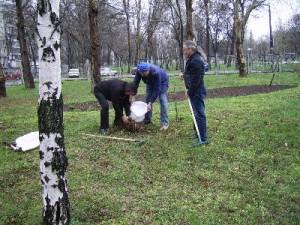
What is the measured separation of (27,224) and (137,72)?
16.6ft

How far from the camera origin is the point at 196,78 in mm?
8492

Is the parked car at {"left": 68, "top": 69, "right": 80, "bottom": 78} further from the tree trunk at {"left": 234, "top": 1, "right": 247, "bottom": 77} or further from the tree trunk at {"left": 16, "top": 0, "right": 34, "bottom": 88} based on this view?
the tree trunk at {"left": 234, "top": 1, "right": 247, "bottom": 77}

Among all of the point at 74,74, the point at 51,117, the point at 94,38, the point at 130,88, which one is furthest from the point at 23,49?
the point at 51,117

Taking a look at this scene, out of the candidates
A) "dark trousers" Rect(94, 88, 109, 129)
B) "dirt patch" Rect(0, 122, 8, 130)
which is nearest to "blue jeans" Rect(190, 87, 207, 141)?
"dark trousers" Rect(94, 88, 109, 129)

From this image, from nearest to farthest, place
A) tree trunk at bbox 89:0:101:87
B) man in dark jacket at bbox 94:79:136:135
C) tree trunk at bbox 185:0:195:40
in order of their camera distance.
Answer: man in dark jacket at bbox 94:79:136:135, tree trunk at bbox 185:0:195:40, tree trunk at bbox 89:0:101:87

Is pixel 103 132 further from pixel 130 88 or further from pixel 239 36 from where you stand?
pixel 239 36

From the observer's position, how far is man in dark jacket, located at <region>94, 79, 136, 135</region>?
9799 millimetres

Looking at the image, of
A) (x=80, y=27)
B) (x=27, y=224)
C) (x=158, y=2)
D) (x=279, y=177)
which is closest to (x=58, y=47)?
(x=27, y=224)

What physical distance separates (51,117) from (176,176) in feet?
9.34

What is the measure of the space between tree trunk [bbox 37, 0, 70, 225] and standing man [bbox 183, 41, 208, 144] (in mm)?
3828

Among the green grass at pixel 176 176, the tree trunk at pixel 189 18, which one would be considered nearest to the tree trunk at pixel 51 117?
the green grass at pixel 176 176

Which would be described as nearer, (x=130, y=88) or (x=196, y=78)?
(x=196, y=78)

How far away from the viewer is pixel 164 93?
1023 centimetres

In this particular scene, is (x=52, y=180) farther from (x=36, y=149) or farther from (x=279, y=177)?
(x=36, y=149)
